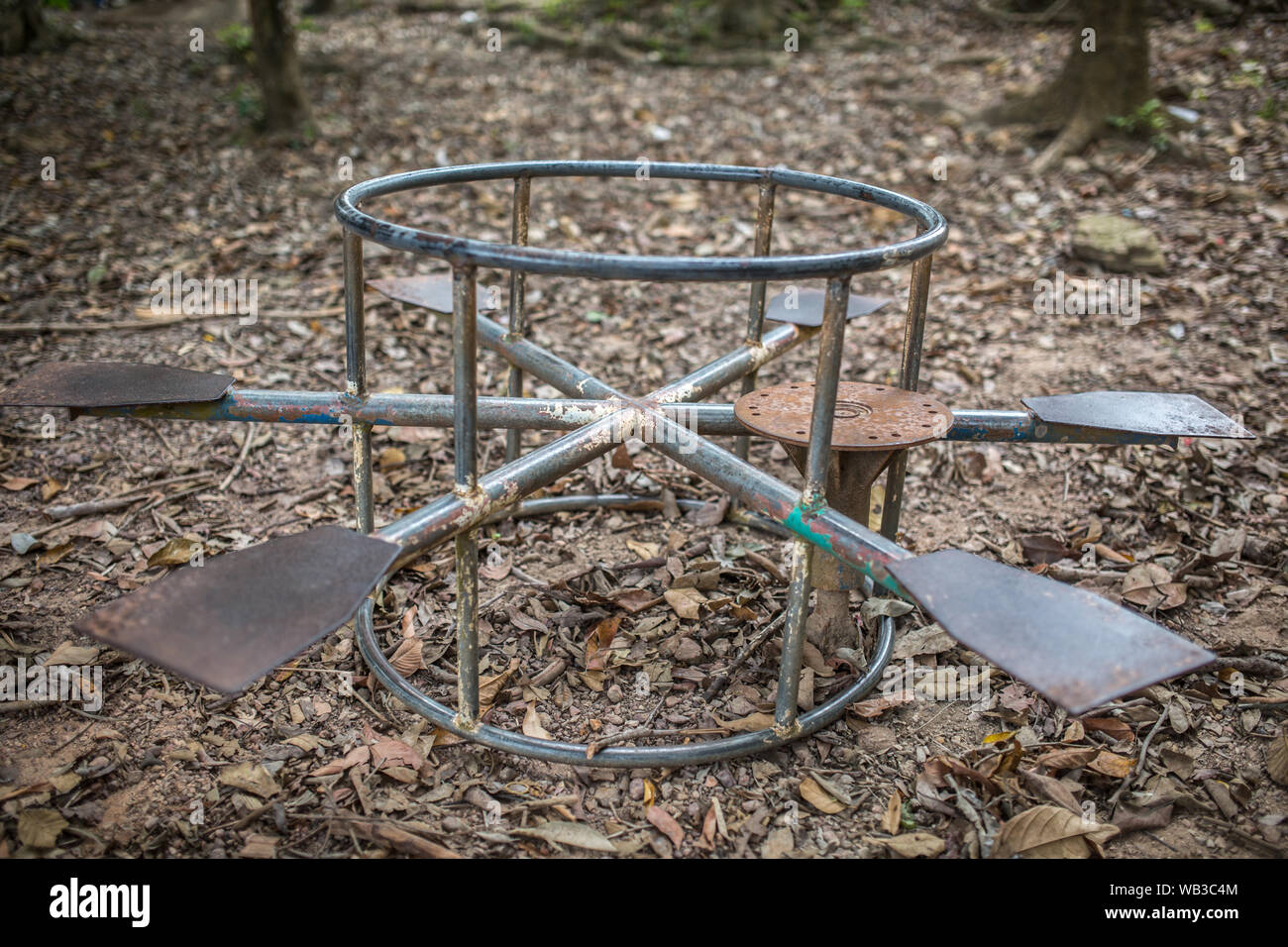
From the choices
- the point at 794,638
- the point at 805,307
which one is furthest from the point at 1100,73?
the point at 794,638

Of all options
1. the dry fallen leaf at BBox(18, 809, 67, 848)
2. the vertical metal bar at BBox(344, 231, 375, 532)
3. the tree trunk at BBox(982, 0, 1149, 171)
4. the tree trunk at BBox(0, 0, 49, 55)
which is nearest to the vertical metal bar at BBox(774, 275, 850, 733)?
the vertical metal bar at BBox(344, 231, 375, 532)

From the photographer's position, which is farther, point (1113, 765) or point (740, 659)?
point (740, 659)

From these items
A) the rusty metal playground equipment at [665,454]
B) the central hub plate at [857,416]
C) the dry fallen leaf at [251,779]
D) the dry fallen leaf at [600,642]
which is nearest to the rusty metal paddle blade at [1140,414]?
the rusty metal playground equipment at [665,454]

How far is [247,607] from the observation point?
5.79ft

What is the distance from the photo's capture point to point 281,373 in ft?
13.5

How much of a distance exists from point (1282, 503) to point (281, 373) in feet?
12.4

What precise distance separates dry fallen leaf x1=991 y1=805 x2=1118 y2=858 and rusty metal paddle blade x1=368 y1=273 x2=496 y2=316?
6.68 ft

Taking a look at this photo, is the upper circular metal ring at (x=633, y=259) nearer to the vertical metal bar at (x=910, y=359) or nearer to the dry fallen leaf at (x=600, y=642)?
the vertical metal bar at (x=910, y=359)

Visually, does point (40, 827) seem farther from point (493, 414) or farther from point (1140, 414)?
point (1140, 414)

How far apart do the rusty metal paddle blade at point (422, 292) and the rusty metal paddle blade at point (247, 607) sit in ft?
3.93

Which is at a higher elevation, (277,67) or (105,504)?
(277,67)

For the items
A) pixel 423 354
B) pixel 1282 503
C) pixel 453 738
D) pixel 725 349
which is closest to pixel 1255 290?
pixel 1282 503

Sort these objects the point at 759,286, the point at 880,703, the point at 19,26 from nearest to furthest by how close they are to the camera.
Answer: the point at 880,703 → the point at 759,286 → the point at 19,26

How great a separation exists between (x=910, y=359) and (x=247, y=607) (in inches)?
67.5
